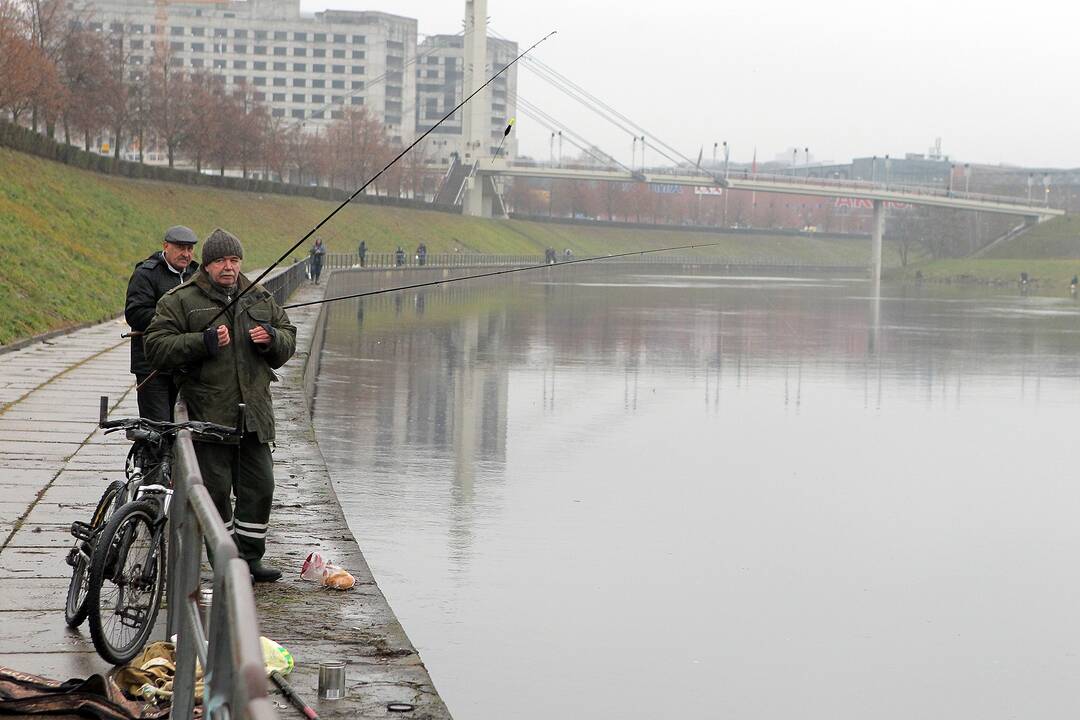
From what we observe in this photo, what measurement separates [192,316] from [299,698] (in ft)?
6.81

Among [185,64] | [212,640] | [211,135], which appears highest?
[185,64]

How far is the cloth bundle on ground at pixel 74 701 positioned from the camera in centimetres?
541

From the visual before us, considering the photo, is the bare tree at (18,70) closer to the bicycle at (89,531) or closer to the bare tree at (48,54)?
the bare tree at (48,54)

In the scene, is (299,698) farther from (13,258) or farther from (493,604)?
(13,258)

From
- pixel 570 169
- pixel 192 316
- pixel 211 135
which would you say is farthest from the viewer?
pixel 570 169

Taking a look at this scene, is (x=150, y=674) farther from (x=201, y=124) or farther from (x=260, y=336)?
(x=201, y=124)

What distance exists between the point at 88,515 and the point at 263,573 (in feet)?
6.11

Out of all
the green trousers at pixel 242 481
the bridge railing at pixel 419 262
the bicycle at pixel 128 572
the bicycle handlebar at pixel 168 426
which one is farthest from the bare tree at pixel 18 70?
the bicycle at pixel 128 572

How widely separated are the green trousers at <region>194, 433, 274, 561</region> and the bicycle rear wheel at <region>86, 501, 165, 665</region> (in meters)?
0.96

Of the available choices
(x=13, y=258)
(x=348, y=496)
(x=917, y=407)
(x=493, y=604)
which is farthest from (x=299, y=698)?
(x=13, y=258)

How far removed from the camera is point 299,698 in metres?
5.96

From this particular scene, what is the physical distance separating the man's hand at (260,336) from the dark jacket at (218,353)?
0.04m

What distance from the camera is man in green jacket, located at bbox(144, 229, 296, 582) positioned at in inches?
283

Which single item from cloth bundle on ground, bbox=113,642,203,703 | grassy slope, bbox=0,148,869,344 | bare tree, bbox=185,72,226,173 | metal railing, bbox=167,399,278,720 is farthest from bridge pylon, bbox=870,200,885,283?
metal railing, bbox=167,399,278,720
